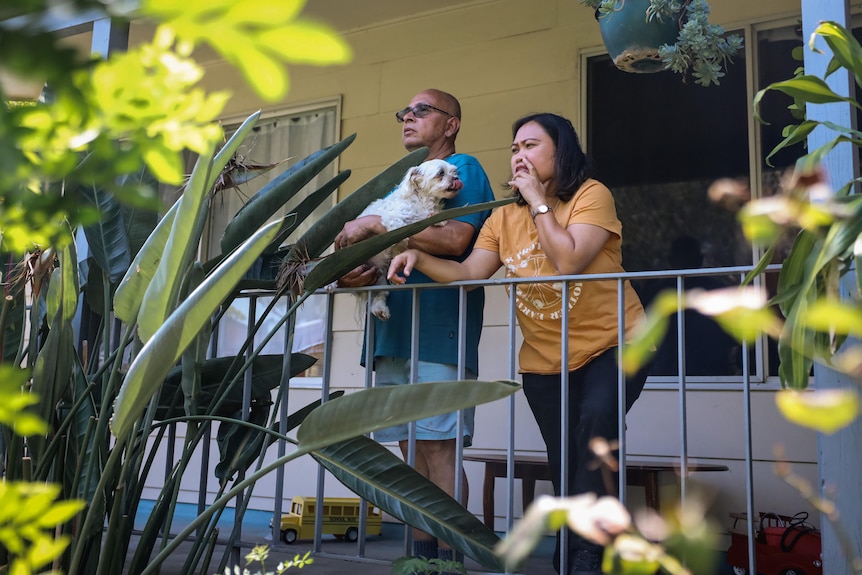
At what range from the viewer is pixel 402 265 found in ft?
9.68

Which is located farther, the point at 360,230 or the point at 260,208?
the point at 360,230

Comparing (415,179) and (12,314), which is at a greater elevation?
(415,179)

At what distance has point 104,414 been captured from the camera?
2191 millimetres

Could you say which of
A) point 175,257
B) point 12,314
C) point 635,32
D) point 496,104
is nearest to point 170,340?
point 175,257

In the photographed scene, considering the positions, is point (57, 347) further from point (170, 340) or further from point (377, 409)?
point (377, 409)

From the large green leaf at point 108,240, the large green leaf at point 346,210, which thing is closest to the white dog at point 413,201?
the large green leaf at point 346,210

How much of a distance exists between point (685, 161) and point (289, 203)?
268 cm

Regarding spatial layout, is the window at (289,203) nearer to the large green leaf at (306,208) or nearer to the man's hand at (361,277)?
the man's hand at (361,277)

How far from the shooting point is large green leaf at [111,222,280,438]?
1.71 metres

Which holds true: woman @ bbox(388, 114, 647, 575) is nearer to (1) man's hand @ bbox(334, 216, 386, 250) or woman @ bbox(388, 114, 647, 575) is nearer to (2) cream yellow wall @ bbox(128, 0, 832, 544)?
(1) man's hand @ bbox(334, 216, 386, 250)

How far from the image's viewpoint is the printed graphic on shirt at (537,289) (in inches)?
114

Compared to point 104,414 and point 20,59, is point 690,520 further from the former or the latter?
point 104,414

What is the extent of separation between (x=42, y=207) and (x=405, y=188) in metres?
2.82

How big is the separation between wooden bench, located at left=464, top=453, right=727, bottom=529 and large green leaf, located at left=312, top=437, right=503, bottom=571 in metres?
1.77
